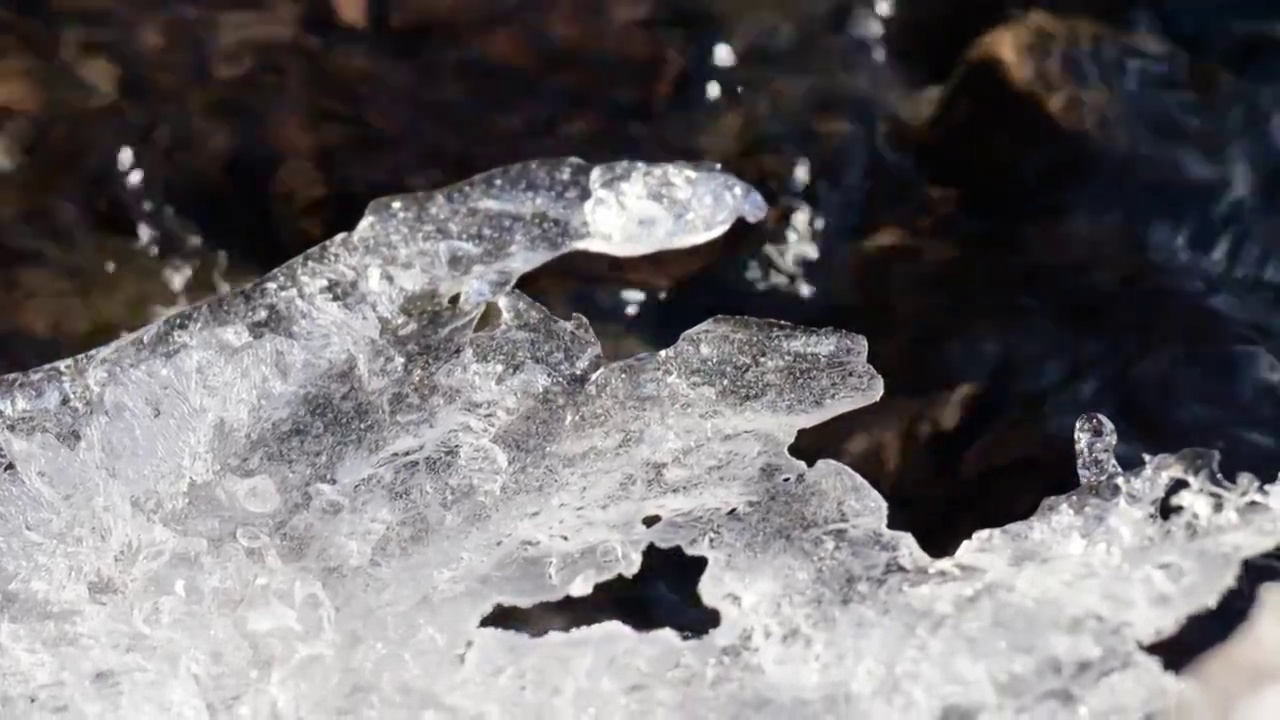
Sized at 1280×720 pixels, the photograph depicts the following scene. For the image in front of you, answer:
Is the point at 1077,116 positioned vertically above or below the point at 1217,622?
above

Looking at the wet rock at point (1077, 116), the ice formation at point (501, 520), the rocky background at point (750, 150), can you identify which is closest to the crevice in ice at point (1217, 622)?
the ice formation at point (501, 520)

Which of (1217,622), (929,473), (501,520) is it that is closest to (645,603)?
(501,520)

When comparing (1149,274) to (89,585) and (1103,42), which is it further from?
(89,585)

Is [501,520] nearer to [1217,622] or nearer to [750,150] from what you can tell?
[750,150]

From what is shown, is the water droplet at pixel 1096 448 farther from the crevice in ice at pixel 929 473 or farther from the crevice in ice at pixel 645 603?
the crevice in ice at pixel 645 603

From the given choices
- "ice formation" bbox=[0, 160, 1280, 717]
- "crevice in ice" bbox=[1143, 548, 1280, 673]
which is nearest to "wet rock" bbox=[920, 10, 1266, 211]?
"ice formation" bbox=[0, 160, 1280, 717]

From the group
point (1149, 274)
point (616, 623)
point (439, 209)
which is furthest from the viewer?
point (616, 623)

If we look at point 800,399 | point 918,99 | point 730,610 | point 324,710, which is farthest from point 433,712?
point 918,99
